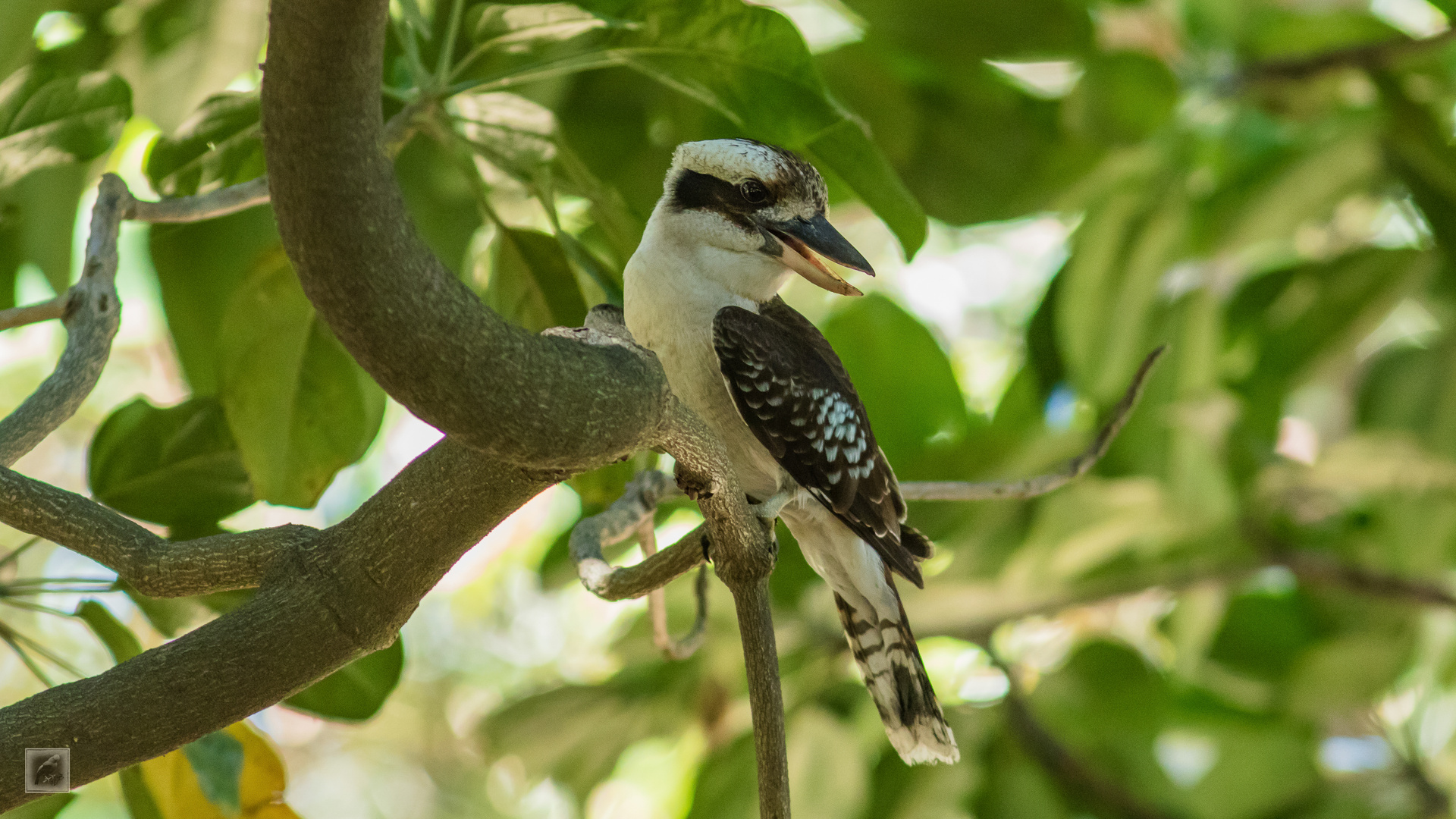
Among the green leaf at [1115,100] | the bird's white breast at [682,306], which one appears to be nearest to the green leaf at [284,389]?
the bird's white breast at [682,306]

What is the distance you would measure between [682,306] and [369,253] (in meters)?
0.64

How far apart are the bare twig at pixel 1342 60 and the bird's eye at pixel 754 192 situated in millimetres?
1546

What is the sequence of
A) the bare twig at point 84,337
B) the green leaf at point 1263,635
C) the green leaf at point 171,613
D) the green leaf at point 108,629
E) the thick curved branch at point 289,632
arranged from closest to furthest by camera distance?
the thick curved branch at point 289,632 → the bare twig at point 84,337 → the green leaf at point 108,629 → the green leaf at point 171,613 → the green leaf at point 1263,635

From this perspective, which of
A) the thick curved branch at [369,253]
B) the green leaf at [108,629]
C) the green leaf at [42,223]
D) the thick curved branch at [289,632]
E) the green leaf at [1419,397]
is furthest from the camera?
the green leaf at [1419,397]

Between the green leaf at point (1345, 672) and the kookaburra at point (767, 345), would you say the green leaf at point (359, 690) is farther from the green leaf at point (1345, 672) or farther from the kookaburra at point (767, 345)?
the green leaf at point (1345, 672)

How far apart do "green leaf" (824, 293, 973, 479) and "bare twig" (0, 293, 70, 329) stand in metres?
1.01

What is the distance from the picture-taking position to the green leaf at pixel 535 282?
4.60 feet

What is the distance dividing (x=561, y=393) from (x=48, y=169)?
127 cm

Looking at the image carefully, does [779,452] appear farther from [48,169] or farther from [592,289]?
[48,169]

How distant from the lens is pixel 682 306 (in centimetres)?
124

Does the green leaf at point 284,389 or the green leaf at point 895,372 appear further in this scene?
the green leaf at point 895,372

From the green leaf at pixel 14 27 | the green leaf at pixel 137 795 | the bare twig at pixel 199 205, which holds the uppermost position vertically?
the green leaf at pixel 14 27

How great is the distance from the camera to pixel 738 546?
36.0 inches

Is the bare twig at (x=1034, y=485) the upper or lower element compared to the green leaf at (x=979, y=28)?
lower
